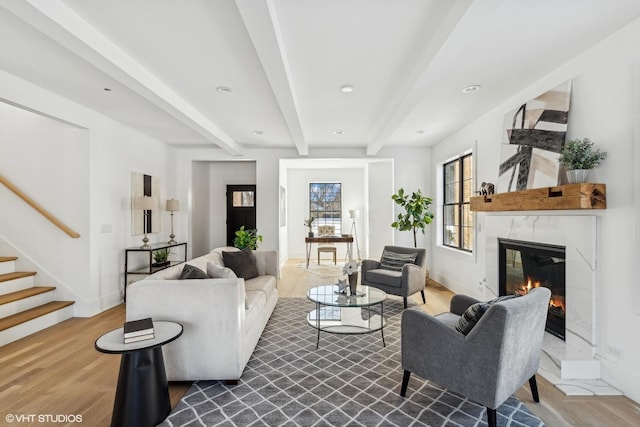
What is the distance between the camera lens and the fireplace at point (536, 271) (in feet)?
10.1

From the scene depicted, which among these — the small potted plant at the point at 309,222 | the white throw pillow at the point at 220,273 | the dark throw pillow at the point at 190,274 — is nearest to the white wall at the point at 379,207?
the small potted plant at the point at 309,222

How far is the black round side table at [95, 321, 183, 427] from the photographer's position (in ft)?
6.48

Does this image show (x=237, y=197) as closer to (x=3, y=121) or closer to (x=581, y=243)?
(x=3, y=121)

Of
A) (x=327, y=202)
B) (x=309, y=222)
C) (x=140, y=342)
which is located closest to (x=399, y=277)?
(x=140, y=342)

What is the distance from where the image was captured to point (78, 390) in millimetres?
2494

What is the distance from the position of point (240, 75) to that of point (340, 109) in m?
1.47

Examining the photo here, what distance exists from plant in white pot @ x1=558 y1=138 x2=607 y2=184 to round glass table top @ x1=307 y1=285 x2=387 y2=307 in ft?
6.48

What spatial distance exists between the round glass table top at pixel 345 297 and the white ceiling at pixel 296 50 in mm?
2115

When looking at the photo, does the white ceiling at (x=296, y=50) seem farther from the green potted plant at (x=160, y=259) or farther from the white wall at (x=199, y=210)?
the white wall at (x=199, y=210)

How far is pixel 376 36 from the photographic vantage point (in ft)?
8.34

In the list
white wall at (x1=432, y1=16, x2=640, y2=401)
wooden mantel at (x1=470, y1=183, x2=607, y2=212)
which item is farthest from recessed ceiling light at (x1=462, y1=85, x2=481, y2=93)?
wooden mantel at (x1=470, y1=183, x2=607, y2=212)

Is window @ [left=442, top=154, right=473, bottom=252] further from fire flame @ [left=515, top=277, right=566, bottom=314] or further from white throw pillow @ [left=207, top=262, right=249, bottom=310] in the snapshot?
white throw pillow @ [left=207, top=262, right=249, bottom=310]

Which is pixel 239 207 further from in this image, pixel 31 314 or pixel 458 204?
pixel 458 204

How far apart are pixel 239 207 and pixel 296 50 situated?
5.57 metres
